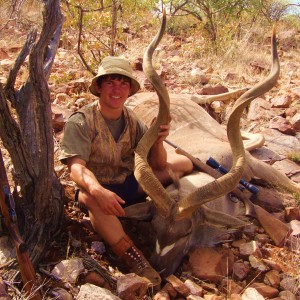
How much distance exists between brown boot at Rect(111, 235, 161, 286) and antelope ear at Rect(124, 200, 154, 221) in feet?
0.93

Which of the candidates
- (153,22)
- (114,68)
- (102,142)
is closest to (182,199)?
(102,142)

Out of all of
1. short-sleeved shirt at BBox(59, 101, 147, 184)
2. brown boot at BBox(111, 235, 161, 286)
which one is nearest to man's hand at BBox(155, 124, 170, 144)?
short-sleeved shirt at BBox(59, 101, 147, 184)

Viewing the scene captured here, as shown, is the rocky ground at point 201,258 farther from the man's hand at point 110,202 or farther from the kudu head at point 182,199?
the man's hand at point 110,202

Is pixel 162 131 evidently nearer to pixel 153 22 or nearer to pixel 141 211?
pixel 141 211

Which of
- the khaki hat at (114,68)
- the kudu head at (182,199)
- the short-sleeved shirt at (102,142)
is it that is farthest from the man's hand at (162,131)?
the khaki hat at (114,68)

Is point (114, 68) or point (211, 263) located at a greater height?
point (114, 68)

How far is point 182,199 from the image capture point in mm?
3217

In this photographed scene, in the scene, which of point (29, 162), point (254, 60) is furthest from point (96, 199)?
point (254, 60)

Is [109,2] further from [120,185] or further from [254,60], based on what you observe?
[120,185]

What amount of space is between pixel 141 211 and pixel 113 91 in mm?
945

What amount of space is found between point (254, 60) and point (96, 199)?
6076 mm

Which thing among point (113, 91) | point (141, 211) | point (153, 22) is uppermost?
point (153, 22)

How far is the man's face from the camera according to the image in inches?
137

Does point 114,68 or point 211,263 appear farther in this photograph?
point 114,68
